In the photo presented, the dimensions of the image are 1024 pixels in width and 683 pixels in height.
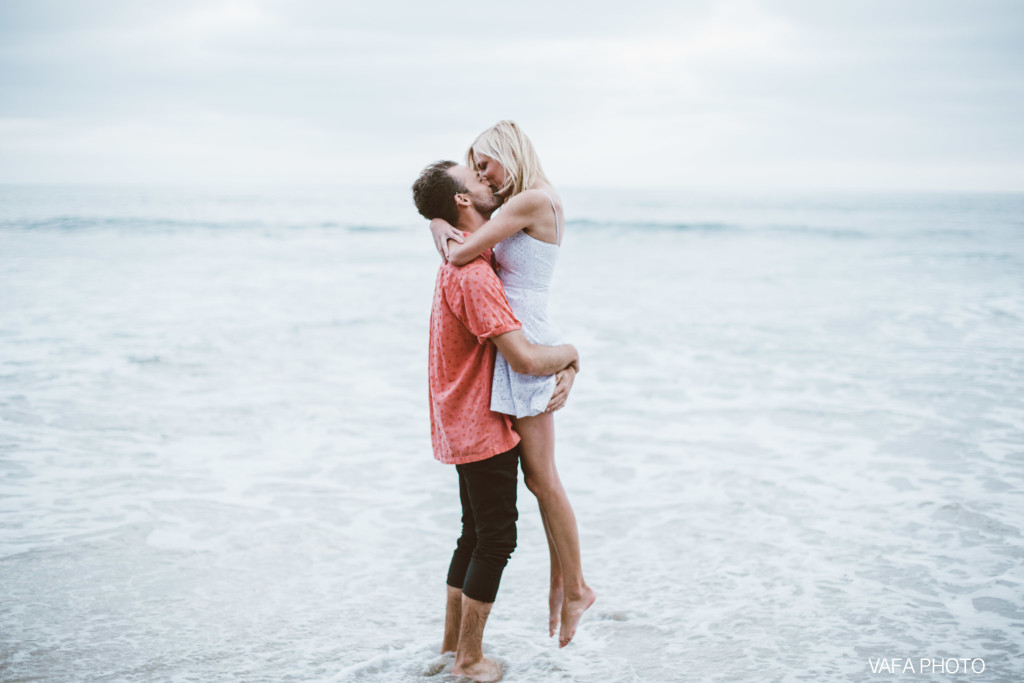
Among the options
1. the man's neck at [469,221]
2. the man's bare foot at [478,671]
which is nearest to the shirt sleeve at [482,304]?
the man's neck at [469,221]

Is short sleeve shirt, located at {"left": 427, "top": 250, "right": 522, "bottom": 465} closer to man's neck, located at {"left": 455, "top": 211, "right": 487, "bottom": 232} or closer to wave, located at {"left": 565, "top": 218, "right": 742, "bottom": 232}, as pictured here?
man's neck, located at {"left": 455, "top": 211, "right": 487, "bottom": 232}

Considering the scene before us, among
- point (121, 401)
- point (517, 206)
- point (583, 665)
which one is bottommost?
point (583, 665)

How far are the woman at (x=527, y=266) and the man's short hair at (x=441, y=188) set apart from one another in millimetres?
49

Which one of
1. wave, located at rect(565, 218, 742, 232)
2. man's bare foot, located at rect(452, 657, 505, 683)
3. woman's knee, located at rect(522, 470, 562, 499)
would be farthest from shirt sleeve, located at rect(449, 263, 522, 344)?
wave, located at rect(565, 218, 742, 232)

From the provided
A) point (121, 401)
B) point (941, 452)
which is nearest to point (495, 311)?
point (941, 452)

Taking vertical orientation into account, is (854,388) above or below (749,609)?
above

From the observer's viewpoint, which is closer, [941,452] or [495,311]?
[495,311]

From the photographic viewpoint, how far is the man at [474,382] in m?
2.81

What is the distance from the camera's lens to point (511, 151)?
2873 mm

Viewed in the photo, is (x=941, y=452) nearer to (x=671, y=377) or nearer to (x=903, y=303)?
(x=671, y=377)

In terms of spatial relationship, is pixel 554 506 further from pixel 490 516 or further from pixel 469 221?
pixel 469 221

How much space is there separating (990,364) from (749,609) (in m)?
7.16

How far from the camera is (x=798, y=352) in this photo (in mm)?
10141

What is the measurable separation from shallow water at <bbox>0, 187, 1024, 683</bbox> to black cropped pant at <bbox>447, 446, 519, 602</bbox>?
526 millimetres
